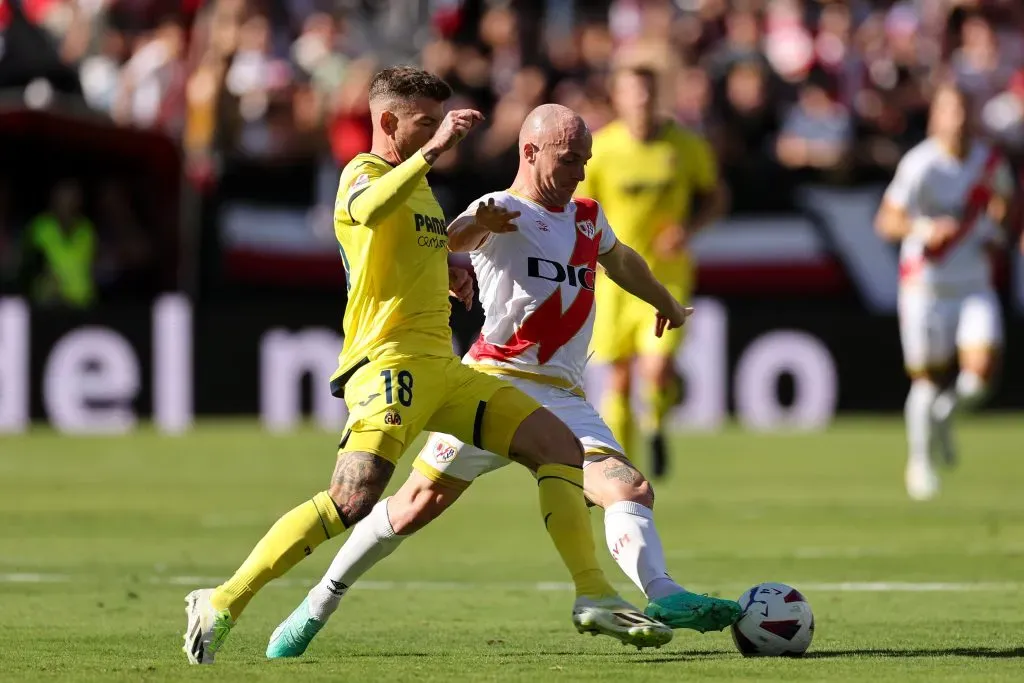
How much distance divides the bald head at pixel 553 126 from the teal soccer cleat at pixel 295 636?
188 cm

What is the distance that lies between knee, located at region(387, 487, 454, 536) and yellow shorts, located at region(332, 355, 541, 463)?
30cm

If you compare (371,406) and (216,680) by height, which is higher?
(371,406)

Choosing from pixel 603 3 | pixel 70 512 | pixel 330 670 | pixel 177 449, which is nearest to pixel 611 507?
pixel 330 670

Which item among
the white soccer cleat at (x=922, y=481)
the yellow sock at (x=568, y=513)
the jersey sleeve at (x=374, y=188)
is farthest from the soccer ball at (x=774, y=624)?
the white soccer cleat at (x=922, y=481)

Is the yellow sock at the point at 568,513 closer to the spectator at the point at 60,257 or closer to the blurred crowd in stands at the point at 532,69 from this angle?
the blurred crowd in stands at the point at 532,69

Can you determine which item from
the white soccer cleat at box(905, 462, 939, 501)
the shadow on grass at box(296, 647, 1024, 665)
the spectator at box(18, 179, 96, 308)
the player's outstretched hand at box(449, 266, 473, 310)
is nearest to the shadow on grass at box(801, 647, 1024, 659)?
the shadow on grass at box(296, 647, 1024, 665)

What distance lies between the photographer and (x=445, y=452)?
23.3 feet

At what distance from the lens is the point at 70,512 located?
12773mm

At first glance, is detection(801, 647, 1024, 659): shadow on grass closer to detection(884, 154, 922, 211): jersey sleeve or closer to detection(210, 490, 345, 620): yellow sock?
detection(210, 490, 345, 620): yellow sock

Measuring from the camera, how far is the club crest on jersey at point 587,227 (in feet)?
23.7

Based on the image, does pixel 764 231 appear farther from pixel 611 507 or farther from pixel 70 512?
pixel 611 507

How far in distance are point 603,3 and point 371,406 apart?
17.1 meters

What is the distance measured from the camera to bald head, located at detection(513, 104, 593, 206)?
22.8 ft

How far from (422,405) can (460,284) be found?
67cm
